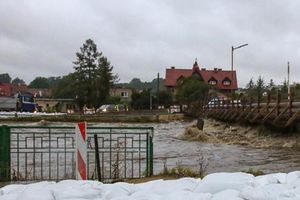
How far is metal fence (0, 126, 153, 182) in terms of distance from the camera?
30.1ft

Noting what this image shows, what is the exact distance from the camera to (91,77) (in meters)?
84.4

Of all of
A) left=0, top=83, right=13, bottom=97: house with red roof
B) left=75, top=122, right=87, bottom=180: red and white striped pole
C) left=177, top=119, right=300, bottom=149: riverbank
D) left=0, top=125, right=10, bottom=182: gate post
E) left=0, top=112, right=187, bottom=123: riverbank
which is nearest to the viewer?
left=75, top=122, right=87, bottom=180: red and white striped pole

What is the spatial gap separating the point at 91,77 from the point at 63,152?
75081 millimetres

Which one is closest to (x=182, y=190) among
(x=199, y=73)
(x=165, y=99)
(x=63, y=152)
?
(x=63, y=152)

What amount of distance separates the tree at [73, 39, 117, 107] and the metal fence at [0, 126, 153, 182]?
71938mm

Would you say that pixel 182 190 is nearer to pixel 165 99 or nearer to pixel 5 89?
pixel 165 99

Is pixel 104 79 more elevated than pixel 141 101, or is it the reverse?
pixel 104 79

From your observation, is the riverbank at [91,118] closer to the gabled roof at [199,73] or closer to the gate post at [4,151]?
the gate post at [4,151]

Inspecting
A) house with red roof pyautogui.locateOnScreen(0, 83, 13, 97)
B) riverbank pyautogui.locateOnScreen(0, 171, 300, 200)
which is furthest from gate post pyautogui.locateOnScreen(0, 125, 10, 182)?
house with red roof pyautogui.locateOnScreen(0, 83, 13, 97)

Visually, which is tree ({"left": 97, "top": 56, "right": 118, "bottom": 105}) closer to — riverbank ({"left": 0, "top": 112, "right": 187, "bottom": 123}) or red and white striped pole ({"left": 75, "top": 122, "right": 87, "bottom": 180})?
riverbank ({"left": 0, "top": 112, "right": 187, "bottom": 123})

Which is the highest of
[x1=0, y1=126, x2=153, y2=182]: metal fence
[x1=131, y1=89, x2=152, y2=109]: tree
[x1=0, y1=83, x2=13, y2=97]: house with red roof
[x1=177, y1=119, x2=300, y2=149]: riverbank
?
[x1=0, y1=83, x2=13, y2=97]: house with red roof

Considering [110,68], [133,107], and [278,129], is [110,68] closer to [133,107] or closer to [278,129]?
[133,107]

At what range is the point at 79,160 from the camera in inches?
308

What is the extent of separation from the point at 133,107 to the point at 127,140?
7633 centimetres
